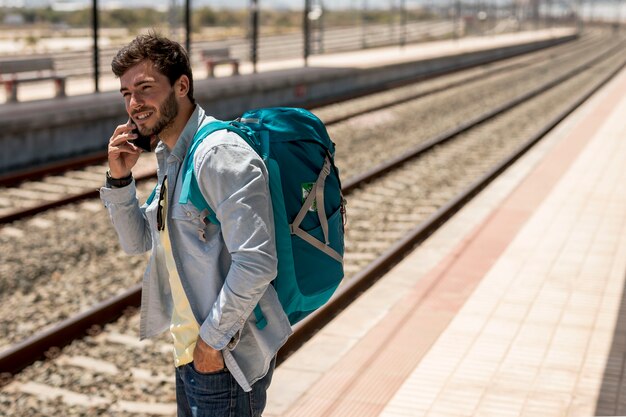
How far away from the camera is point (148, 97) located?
101 inches

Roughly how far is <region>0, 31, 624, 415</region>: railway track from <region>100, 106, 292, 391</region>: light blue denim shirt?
2783 mm

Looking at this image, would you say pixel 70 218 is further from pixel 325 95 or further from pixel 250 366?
pixel 325 95

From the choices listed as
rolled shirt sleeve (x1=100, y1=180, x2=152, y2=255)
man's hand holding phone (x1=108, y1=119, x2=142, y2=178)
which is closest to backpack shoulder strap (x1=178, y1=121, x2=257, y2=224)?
man's hand holding phone (x1=108, y1=119, x2=142, y2=178)

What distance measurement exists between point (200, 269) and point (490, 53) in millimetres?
42343

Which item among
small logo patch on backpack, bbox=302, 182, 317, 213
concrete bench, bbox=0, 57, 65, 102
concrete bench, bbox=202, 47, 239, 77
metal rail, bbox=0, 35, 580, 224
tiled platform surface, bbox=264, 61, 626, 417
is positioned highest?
concrete bench, bbox=202, 47, 239, 77

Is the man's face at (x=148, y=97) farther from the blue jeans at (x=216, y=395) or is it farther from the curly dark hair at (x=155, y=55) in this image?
the blue jeans at (x=216, y=395)

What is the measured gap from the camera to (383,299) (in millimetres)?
6910

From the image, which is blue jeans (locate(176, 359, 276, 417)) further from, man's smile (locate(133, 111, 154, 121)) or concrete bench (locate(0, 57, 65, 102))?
concrete bench (locate(0, 57, 65, 102))

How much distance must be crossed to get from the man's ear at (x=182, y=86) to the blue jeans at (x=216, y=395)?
2.53 ft

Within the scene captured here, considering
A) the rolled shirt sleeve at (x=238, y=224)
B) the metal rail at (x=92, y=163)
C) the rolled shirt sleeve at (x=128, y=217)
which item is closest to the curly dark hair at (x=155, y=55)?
the rolled shirt sleeve at (x=238, y=224)

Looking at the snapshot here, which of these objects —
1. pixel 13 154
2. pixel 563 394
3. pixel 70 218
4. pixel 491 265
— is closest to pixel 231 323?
pixel 563 394

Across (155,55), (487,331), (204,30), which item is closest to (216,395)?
(155,55)

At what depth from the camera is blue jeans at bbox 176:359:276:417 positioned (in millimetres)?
2564

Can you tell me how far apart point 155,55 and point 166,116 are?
17 cm
